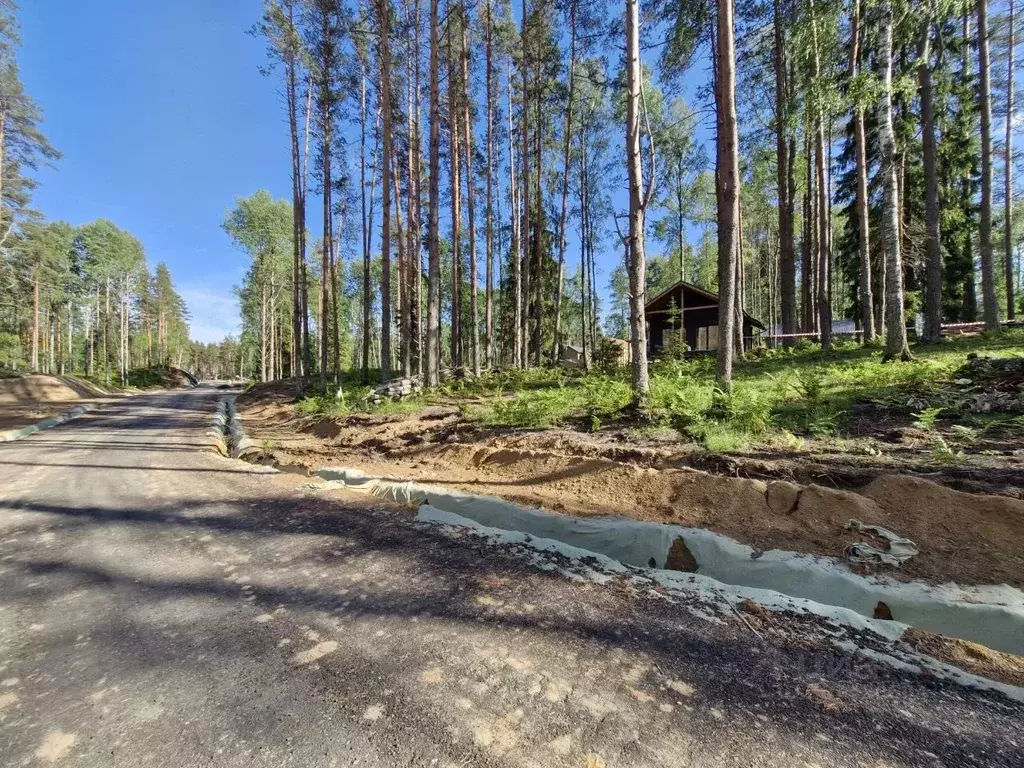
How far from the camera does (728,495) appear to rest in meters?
3.85

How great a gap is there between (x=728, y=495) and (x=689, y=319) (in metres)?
21.2

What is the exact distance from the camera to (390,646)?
2232 millimetres

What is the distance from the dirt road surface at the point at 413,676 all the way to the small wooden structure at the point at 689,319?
1919 centimetres

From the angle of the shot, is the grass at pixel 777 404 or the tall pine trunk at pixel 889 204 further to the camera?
the tall pine trunk at pixel 889 204

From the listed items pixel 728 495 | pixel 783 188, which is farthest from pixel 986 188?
pixel 728 495

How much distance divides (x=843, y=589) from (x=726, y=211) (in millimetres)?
6170

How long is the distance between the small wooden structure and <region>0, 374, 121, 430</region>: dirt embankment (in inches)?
954

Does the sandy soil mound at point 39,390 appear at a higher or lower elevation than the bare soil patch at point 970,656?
higher

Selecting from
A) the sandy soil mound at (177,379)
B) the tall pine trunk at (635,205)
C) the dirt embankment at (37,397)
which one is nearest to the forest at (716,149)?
the tall pine trunk at (635,205)

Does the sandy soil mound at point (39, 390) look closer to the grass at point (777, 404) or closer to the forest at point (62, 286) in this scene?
the forest at point (62, 286)

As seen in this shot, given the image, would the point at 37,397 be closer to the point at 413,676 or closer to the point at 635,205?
the point at 635,205

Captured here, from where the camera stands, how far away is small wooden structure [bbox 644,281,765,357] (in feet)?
68.8

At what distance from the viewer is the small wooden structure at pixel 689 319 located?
2097cm

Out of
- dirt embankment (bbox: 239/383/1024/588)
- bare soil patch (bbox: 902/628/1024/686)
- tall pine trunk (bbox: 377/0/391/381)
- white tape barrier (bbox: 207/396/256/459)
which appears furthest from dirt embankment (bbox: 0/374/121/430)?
bare soil patch (bbox: 902/628/1024/686)
